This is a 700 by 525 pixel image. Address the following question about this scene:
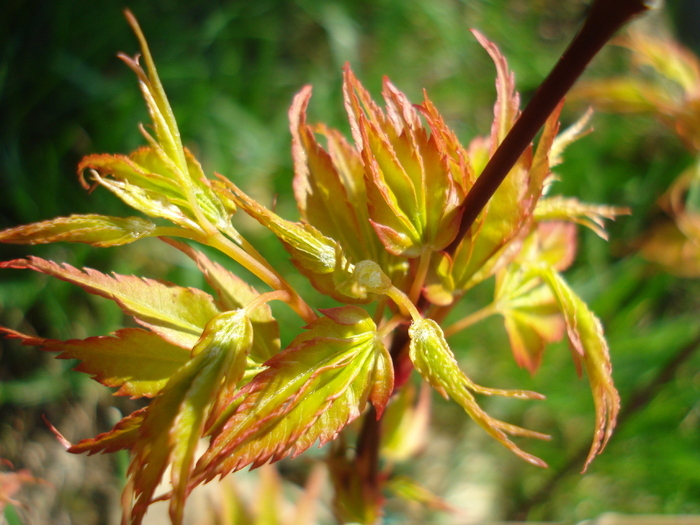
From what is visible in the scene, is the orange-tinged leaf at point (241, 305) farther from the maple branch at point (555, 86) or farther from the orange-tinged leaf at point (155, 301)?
the maple branch at point (555, 86)

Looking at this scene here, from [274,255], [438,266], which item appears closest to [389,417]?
[438,266]

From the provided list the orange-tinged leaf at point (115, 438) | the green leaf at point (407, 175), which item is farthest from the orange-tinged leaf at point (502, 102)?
the orange-tinged leaf at point (115, 438)

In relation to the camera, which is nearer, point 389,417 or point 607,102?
point 389,417

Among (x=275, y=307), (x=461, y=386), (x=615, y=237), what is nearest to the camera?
(x=461, y=386)

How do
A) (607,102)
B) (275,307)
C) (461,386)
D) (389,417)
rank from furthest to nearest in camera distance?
1. (275,307)
2. (607,102)
3. (389,417)
4. (461,386)

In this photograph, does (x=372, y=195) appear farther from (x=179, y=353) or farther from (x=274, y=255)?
(x=274, y=255)
